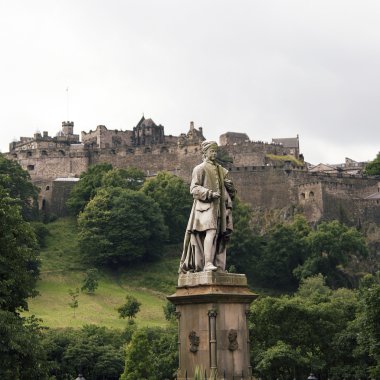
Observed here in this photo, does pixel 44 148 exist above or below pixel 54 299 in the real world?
above

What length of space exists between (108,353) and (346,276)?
138ft

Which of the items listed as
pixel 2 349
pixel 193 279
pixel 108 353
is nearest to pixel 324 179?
pixel 108 353

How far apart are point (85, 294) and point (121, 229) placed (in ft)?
48.1

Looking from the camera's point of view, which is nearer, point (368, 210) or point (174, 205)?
point (174, 205)

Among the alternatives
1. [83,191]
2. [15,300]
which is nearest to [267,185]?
[83,191]

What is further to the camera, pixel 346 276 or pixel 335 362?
pixel 346 276

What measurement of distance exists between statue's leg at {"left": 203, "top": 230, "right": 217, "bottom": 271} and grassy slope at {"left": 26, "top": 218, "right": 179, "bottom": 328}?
177ft

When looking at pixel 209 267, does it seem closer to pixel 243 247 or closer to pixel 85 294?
pixel 85 294

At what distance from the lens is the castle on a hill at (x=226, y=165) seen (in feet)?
345

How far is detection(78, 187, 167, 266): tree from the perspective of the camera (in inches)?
3632

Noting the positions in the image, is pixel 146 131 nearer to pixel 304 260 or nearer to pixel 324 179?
pixel 324 179

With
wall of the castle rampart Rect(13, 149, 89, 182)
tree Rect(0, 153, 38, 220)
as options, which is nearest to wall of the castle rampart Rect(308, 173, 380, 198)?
wall of the castle rampart Rect(13, 149, 89, 182)

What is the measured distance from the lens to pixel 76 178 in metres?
117

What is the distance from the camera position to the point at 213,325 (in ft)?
49.7
